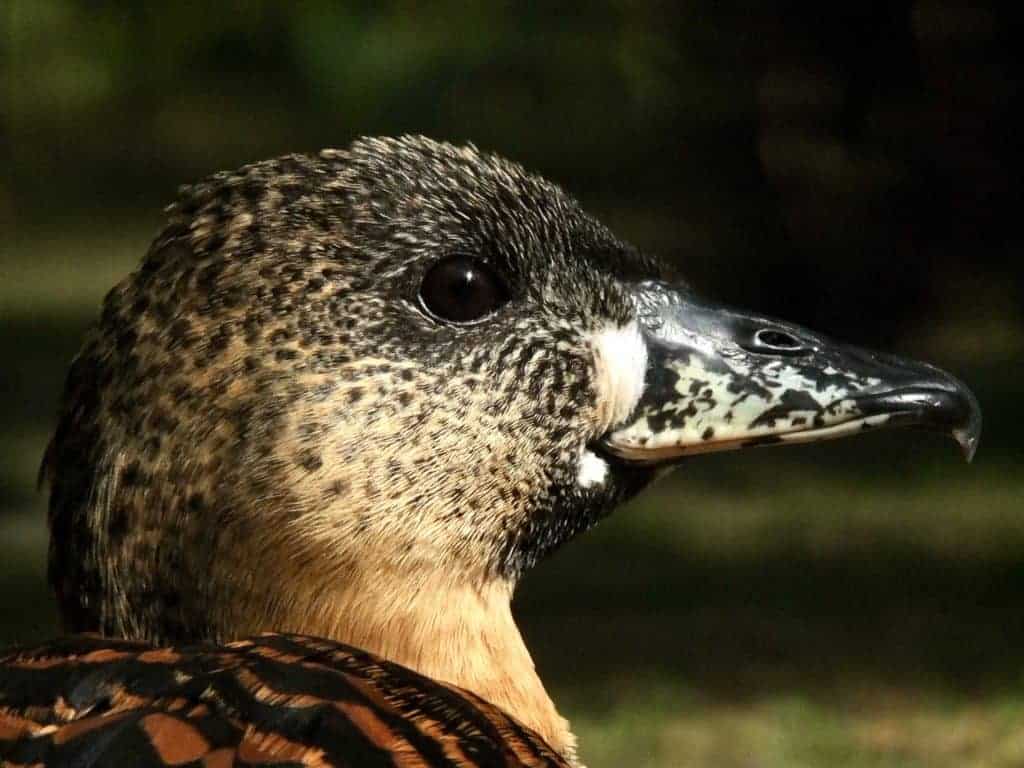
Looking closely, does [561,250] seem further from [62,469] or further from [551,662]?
[551,662]

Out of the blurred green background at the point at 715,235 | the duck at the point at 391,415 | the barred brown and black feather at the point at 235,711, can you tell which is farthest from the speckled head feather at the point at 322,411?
the blurred green background at the point at 715,235

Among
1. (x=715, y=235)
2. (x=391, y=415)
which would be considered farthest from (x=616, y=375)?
(x=715, y=235)

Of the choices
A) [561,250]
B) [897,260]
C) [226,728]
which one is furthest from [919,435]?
[226,728]

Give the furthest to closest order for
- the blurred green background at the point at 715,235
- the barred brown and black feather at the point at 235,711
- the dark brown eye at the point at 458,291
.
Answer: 1. the blurred green background at the point at 715,235
2. the dark brown eye at the point at 458,291
3. the barred brown and black feather at the point at 235,711

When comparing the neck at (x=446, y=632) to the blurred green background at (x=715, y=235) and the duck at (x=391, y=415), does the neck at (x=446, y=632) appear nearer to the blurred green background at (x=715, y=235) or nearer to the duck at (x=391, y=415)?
the duck at (x=391, y=415)

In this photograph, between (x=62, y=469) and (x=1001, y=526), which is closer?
(x=62, y=469)

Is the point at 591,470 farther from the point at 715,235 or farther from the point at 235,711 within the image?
the point at 715,235

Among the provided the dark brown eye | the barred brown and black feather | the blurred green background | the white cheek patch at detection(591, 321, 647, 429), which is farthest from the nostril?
the blurred green background
